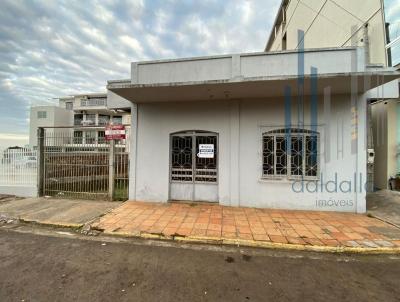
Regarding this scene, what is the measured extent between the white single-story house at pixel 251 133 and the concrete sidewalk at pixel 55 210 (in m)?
1.30

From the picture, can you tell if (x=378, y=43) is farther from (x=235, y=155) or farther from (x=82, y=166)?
(x=82, y=166)

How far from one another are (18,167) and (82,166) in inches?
103

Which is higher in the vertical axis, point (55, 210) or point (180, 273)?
point (55, 210)

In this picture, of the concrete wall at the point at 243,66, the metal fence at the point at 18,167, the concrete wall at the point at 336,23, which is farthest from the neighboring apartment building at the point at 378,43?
the metal fence at the point at 18,167

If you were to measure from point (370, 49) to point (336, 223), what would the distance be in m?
6.98

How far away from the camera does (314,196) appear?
6.45 meters

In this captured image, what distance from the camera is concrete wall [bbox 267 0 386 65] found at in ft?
25.5

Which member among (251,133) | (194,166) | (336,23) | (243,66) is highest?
(336,23)

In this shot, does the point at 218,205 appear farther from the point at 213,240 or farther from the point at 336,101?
the point at 336,101

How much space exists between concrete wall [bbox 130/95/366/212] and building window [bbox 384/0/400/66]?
8.87 ft

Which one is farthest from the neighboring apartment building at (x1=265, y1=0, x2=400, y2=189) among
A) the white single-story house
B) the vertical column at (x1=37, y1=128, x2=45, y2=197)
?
the vertical column at (x1=37, y1=128, x2=45, y2=197)

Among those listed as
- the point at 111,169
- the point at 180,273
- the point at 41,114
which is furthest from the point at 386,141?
the point at 41,114

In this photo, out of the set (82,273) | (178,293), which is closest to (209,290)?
(178,293)

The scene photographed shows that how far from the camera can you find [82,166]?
749 cm
